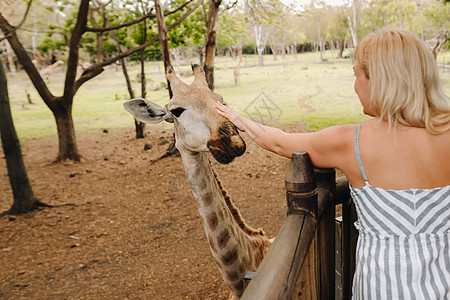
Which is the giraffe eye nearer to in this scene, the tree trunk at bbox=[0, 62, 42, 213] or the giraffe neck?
the giraffe neck

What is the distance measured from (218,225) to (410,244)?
131cm

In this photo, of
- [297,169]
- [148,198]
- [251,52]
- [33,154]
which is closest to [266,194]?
[148,198]

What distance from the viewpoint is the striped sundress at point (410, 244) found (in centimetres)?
134

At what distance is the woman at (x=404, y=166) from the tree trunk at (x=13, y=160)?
573 cm

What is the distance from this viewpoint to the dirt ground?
13.1 feet

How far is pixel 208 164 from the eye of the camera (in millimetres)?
2580

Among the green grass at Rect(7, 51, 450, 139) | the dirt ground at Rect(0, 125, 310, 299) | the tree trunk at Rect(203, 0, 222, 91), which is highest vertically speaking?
the tree trunk at Rect(203, 0, 222, 91)

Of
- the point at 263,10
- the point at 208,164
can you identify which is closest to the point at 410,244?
the point at 208,164

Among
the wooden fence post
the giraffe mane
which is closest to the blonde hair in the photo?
the wooden fence post

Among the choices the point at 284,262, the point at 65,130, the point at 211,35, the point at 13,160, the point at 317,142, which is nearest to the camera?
the point at 284,262

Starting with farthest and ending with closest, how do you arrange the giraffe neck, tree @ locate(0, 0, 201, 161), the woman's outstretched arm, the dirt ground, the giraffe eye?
tree @ locate(0, 0, 201, 161)
the dirt ground
the giraffe eye
the giraffe neck
the woman's outstretched arm

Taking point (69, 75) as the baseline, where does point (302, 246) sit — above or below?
below

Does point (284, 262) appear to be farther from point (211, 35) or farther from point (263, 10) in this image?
point (263, 10)

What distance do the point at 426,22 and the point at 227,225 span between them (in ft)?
82.4
